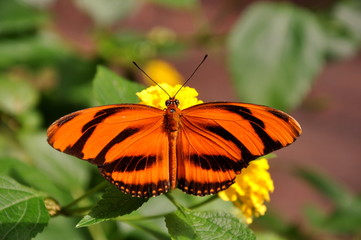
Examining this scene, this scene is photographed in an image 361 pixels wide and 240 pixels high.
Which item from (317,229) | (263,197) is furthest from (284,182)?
(263,197)

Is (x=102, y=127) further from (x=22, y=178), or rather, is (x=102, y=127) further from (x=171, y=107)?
(x=22, y=178)

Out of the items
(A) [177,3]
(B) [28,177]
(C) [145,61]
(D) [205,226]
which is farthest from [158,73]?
(D) [205,226]

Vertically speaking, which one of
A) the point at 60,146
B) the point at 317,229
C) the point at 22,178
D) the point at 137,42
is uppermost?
the point at 137,42

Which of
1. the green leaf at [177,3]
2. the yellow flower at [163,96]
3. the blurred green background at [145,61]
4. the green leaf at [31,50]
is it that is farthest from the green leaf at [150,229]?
the green leaf at [177,3]

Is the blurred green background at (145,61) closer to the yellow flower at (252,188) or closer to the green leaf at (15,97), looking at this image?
the green leaf at (15,97)

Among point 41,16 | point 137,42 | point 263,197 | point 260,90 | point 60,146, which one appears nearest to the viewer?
point 60,146

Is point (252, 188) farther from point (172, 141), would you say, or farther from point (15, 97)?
point (15, 97)

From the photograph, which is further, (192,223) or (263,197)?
(263,197)
